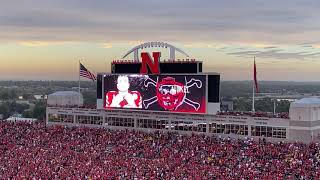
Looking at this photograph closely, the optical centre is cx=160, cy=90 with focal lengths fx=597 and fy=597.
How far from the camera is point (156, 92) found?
45.1 metres

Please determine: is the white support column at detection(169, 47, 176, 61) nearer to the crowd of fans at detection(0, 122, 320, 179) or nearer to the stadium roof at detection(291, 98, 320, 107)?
the crowd of fans at detection(0, 122, 320, 179)

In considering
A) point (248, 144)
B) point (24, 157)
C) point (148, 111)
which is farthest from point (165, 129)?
point (24, 157)

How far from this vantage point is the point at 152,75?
149ft

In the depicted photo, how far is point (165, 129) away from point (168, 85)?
3578 millimetres

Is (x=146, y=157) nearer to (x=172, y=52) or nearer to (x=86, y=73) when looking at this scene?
(x=172, y=52)

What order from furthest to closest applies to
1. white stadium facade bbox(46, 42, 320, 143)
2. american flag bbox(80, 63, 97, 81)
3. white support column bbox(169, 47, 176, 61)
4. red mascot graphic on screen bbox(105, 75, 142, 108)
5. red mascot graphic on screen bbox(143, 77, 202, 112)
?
american flag bbox(80, 63, 97, 81)
red mascot graphic on screen bbox(105, 75, 142, 108)
white support column bbox(169, 47, 176, 61)
red mascot graphic on screen bbox(143, 77, 202, 112)
white stadium facade bbox(46, 42, 320, 143)

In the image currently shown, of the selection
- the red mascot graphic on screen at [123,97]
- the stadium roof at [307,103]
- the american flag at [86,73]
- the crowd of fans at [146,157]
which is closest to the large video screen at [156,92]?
the red mascot graphic on screen at [123,97]

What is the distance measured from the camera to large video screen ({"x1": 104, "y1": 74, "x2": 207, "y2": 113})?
4325 centimetres

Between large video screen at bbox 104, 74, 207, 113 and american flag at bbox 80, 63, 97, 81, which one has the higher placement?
american flag at bbox 80, 63, 97, 81

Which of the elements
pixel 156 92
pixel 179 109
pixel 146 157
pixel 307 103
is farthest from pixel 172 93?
pixel 307 103

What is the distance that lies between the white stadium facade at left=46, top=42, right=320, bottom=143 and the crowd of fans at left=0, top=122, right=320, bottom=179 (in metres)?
0.87

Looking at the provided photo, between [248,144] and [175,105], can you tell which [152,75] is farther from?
[248,144]

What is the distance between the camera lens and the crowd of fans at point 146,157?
35969 millimetres

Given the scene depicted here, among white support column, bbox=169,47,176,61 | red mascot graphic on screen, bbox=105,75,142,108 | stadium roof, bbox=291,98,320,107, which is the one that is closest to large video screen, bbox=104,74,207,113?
red mascot graphic on screen, bbox=105,75,142,108
